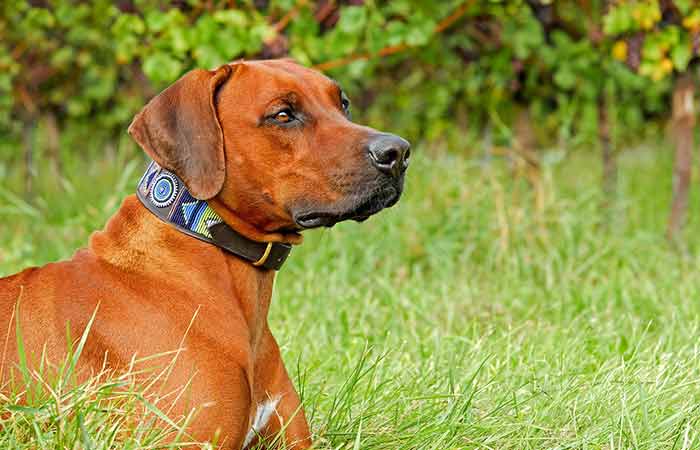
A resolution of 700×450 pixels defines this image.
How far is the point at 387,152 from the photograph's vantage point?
286 centimetres

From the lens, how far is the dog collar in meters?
2.89

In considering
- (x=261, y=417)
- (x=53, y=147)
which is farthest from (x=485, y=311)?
(x=53, y=147)

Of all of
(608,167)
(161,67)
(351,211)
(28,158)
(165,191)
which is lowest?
(608,167)

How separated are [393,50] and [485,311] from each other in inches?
79.9

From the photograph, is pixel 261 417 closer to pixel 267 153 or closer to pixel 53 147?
pixel 267 153

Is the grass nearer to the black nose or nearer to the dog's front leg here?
the dog's front leg

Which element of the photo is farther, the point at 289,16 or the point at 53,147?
the point at 53,147

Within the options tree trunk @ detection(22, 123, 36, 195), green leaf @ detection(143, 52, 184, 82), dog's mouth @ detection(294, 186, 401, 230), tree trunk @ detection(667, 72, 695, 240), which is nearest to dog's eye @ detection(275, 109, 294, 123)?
dog's mouth @ detection(294, 186, 401, 230)

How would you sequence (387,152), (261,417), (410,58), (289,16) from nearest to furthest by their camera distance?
(387,152)
(261,417)
(289,16)
(410,58)

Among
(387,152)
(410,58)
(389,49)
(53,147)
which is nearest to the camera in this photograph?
(387,152)

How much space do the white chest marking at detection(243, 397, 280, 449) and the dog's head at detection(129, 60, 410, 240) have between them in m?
0.48

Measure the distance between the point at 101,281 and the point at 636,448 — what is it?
1558 mm

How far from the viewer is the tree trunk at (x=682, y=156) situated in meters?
6.52

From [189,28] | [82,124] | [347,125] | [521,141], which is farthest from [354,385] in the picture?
[82,124]
